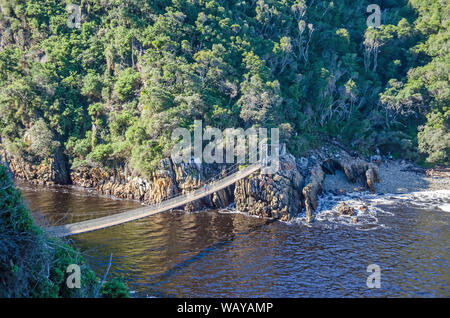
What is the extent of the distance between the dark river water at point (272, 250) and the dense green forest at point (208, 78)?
6564 mm

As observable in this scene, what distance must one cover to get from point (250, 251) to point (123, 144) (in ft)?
49.0

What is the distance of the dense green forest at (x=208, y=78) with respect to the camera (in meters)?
29.2

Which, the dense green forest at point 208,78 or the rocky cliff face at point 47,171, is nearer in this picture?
the dense green forest at point 208,78

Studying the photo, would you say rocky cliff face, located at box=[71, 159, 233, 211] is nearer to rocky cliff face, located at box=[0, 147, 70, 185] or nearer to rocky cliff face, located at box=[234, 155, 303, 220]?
rocky cliff face, located at box=[234, 155, 303, 220]

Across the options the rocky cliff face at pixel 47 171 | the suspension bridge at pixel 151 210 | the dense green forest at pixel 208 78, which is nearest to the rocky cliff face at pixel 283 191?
the suspension bridge at pixel 151 210

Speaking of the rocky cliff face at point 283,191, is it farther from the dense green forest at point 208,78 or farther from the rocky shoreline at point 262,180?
the dense green forest at point 208,78

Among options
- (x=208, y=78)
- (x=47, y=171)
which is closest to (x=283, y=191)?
(x=208, y=78)

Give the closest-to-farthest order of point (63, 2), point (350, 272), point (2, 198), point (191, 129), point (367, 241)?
point (2, 198), point (350, 272), point (367, 241), point (191, 129), point (63, 2)

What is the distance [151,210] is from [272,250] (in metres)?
7.46

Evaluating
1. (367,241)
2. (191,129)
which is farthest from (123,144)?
(367,241)

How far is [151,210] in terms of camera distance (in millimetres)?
20469
